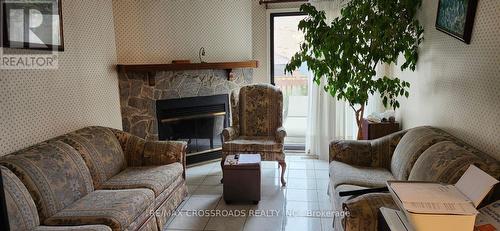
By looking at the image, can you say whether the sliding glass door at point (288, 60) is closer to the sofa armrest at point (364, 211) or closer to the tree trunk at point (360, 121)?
the tree trunk at point (360, 121)

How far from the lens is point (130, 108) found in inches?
155

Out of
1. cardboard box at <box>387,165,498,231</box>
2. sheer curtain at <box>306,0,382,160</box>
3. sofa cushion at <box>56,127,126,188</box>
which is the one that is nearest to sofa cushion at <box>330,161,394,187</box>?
cardboard box at <box>387,165,498,231</box>

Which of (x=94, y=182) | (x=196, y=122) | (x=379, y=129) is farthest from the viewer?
(x=196, y=122)

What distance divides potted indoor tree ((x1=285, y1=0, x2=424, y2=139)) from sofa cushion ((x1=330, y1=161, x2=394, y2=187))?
770mm

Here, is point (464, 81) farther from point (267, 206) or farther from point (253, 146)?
point (253, 146)

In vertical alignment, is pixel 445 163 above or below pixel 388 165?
above

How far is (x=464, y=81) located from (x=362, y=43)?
1102mm

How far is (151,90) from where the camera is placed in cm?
406

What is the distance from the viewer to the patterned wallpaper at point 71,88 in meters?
2.29

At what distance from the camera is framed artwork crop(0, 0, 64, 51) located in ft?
7.34

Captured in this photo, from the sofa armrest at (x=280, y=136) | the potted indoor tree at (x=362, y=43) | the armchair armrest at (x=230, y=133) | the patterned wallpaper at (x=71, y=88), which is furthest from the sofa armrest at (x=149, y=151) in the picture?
the potted indoor tree at (x=362, y=43)

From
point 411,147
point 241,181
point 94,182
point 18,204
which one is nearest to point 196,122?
point 241,181

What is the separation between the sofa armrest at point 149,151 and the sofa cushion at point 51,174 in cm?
59

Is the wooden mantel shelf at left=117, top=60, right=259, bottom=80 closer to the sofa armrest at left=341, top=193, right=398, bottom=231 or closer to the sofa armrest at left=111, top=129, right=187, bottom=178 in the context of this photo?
the sofa armrest at left=111, top=129, right=187, bottom=178
